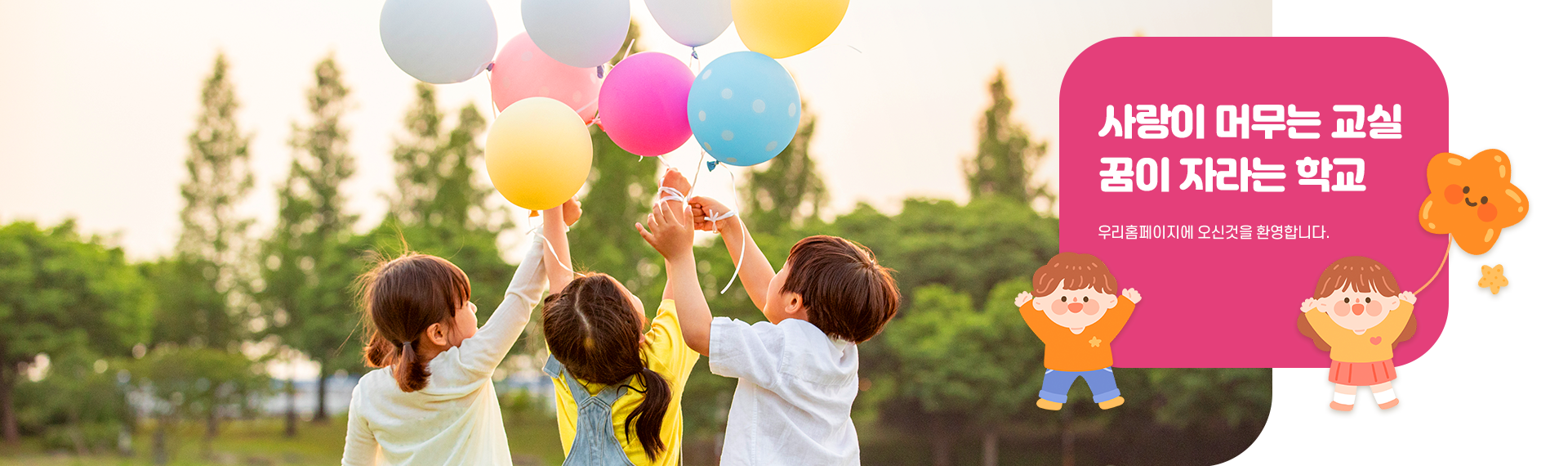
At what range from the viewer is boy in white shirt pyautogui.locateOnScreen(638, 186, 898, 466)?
6.21 feet

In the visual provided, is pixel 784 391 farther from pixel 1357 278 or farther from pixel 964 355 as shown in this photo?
pixel 964 355

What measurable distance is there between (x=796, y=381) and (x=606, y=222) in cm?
1193

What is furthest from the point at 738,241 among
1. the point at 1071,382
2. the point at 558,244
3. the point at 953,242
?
the point at 953,242

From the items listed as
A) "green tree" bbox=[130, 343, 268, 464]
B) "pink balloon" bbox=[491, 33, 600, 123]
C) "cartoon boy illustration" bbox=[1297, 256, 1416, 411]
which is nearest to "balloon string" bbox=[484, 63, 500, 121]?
"pink balloon" bbox=[491, 33, 600, 123]

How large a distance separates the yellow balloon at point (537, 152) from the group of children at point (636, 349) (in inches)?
3.8

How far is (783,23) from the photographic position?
2.23 metres

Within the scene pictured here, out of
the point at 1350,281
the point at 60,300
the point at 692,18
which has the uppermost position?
the point at 692,18

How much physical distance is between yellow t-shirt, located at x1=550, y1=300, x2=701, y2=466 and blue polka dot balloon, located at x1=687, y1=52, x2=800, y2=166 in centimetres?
36

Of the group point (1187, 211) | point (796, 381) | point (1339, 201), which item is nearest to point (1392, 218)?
point (1339, 201)

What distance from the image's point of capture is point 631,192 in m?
13.8

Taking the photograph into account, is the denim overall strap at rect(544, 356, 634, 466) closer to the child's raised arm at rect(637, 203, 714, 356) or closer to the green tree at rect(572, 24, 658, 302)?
the child's raised arm at rect(637, 203, 714, 356)

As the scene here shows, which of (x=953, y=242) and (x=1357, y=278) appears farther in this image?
(x=953, y=242)

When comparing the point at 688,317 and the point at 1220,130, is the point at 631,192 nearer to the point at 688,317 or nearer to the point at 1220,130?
the point at 1220,130

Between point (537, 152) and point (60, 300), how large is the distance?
15.5 metres
